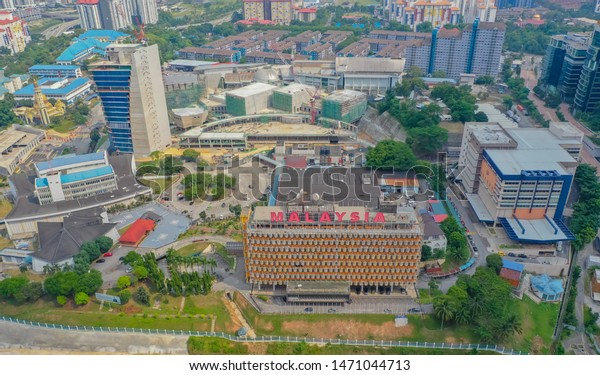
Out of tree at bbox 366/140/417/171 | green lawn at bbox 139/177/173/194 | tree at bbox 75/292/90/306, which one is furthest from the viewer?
green lawn at bbox 139/177/173/194

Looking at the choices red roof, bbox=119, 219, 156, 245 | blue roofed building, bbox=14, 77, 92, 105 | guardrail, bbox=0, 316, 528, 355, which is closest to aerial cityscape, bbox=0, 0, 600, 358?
guardrail, bbox=0, 316, 528, 355

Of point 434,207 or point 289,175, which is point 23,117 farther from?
point 434,207

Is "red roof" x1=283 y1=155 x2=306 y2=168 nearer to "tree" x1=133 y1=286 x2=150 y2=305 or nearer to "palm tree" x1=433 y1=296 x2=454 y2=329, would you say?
"tree" x1=133 y1=286 x2=150 y2=305

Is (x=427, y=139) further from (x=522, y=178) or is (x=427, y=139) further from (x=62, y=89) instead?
(x=62, y=89)

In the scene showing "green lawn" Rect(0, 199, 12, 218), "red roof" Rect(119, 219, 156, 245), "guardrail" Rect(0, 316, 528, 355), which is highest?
"red roof" Rect(119, 219, 156, 245)

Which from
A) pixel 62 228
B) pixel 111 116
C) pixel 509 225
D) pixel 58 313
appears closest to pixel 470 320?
pixel 509 225

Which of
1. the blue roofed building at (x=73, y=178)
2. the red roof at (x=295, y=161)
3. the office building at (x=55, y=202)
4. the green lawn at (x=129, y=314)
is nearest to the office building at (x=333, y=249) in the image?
the green lawn at (x=129, y=314)
